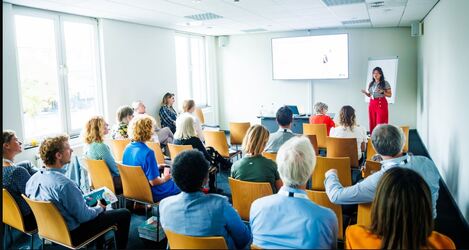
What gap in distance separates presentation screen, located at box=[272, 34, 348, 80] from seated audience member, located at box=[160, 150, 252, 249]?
300 inches

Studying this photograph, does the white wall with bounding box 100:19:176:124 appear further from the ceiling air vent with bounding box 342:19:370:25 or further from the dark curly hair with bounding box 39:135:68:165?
the ceiling air vent with bounding box 342:19:370:25

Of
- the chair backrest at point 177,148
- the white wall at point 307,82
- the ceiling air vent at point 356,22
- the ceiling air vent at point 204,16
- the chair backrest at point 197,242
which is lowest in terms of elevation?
the chair backrest at point 197,242

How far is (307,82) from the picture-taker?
9.76m

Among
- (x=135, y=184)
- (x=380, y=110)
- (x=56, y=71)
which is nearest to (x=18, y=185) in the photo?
(x=135, y=184)

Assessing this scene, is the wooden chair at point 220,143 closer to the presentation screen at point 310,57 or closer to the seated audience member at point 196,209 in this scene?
the seated audience member at point 196,209

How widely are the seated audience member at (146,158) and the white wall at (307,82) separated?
6.60 meters

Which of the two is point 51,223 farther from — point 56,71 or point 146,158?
point 56,71

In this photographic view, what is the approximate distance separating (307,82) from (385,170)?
24.9 ft

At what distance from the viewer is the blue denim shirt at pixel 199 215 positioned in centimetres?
205

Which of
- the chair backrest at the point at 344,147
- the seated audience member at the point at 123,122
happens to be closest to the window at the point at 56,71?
the seated audience member at the point at 123,122

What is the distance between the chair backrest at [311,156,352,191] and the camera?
3.38m

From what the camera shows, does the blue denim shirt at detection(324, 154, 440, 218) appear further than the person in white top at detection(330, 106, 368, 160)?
No

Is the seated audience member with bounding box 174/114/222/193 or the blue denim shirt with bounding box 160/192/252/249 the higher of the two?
the seated audience member with bounding box 174/114/222/193

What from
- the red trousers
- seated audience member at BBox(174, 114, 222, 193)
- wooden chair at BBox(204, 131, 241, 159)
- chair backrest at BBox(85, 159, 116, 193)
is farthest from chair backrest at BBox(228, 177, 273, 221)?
the red trousers
